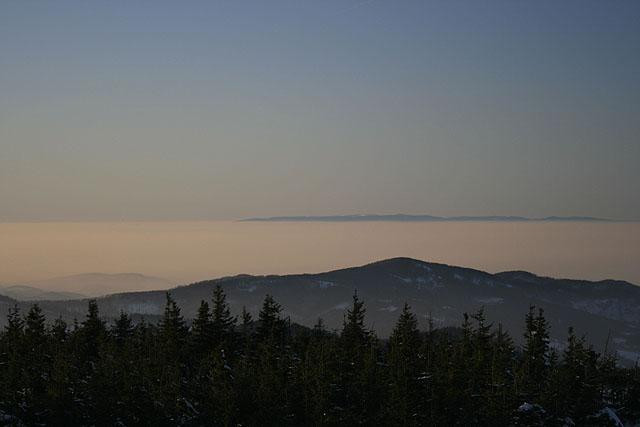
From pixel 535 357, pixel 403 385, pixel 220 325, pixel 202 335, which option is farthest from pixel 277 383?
pixel 535 357

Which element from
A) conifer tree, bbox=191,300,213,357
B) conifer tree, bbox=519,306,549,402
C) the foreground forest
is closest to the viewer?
the foreground forest

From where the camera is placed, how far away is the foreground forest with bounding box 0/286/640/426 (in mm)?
64562

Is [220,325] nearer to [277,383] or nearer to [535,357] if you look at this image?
[277,383]

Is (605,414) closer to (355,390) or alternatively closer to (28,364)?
(355,390)

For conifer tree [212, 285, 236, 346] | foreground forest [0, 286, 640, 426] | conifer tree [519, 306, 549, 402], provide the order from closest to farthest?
1. foreground forest [0, 286, 640, 426]
2. conifer tree [519, 306, 549, 402]
3. conifer tree [212, 285, 236, 346]

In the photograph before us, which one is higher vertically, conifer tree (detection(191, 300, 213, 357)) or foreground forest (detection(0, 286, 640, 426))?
conifer tree (detection(191, 300, 213, 357))

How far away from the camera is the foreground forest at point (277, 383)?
64.6 metres

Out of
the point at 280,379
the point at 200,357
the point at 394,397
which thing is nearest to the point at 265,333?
the point at 200,357

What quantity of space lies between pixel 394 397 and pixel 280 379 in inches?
509

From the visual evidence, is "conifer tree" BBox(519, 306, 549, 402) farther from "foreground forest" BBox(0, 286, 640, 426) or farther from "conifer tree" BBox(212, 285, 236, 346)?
"conifer tree" BBox(212, 285, 236, 346)

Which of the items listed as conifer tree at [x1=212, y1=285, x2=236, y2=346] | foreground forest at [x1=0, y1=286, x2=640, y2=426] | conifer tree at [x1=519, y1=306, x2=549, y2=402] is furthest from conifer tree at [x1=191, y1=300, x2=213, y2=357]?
conifer tree at [x1=519, y1=306, x2=549, y2=402]

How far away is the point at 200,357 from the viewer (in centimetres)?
8125

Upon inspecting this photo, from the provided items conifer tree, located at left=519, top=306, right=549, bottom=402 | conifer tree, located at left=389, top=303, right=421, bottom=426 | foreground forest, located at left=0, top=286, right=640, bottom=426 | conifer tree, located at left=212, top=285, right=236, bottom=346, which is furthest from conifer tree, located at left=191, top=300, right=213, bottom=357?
conifer tree, located at left=519, top=306, right=549, bottom=402

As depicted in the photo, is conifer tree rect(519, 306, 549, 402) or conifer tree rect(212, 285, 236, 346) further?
conifer tree rect(212, 285, 236, 346)
